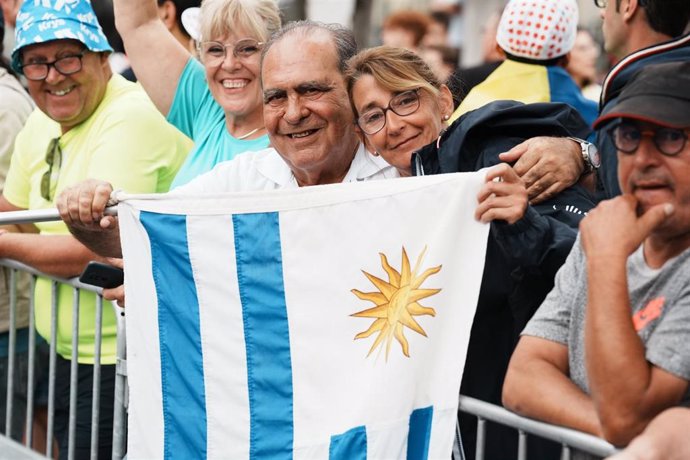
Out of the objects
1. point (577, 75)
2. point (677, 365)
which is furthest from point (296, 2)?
point (677, 365)

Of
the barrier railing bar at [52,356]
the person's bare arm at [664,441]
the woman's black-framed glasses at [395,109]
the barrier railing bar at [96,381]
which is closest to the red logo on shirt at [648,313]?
the person's bare arm at [664,441]

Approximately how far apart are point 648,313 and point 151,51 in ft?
10.1

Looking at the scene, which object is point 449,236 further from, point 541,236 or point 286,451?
point 286,451

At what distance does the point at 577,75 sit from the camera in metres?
9.35

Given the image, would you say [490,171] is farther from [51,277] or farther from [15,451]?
[15,451]

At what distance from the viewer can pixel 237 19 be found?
507 centimetres

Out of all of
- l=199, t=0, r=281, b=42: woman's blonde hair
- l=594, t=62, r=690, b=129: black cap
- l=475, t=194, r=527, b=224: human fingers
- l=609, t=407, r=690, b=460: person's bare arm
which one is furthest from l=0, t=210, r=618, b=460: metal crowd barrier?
l=199, t=0, r=281, b=42: woman's blonde hair

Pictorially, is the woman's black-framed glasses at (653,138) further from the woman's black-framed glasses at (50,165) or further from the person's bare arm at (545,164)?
A: the woman's black-framed glasses at (50,165)

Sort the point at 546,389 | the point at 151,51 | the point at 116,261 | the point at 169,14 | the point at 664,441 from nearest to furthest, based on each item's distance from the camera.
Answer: the point at 664,441, the point at 546,389, the point at 116,261, the point at 151,51, the point at 169,14

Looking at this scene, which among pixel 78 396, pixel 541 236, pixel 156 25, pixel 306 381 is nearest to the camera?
pixel 541 236

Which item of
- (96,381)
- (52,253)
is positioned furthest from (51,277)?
(96,381)

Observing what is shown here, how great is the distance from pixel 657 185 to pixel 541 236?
52 centimetres

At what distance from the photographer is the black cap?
2953mm

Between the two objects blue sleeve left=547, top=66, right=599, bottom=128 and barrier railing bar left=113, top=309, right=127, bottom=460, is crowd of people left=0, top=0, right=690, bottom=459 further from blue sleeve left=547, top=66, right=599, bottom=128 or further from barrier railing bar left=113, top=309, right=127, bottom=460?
barrier railing bar left=113, top=309, right=127, bottom=460
